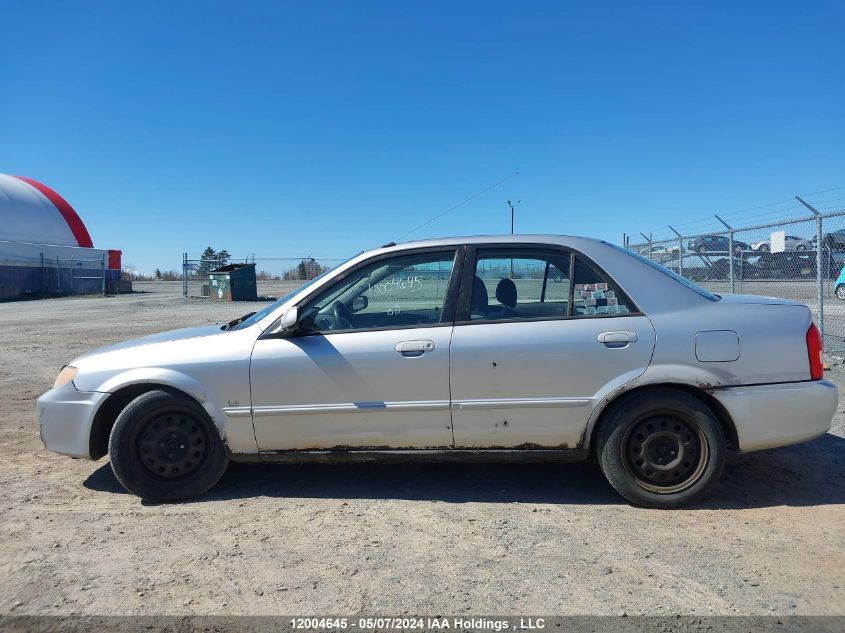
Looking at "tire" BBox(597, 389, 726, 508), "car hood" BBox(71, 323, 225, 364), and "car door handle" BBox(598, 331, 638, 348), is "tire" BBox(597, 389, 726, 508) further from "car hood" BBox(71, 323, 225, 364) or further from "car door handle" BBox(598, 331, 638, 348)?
"car hood" BBox(71, 323, 225, 364)

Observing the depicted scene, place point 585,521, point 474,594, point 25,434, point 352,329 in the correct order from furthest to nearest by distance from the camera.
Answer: point 25,434, point 352,329, point 585,521, point 474,594

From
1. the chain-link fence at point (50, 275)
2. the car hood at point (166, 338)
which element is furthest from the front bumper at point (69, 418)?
the chain-link fence at point (50, 275)

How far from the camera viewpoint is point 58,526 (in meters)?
3.43

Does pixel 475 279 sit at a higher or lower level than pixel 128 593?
higher

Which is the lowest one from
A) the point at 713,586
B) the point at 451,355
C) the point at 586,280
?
the point at 713,586

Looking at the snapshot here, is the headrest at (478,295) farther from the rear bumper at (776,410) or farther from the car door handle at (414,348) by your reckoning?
the rear bumper at (776,410)

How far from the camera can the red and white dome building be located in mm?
34594

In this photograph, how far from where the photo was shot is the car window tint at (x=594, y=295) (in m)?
3.64

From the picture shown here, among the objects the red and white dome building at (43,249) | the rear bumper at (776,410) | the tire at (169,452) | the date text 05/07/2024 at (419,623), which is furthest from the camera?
the red and white dome building at (43,249)

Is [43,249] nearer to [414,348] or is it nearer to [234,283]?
[234,283]

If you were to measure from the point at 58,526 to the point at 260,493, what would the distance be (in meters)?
1.15

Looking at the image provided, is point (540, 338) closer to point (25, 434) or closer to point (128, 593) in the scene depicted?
point (128, 593)

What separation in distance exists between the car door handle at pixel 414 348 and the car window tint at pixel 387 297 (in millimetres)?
152

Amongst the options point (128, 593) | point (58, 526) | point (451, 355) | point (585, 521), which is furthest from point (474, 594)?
point (58, 526)
